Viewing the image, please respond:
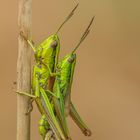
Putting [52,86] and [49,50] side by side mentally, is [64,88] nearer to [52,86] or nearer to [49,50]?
[52,86]

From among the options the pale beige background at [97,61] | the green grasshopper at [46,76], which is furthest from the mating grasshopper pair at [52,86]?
the pale beige background at [97,61]

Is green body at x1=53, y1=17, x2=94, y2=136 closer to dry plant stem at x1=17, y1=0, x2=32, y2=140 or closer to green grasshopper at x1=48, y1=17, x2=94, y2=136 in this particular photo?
green grasshopper at x1=48, y1=17, x2=94, y2=136

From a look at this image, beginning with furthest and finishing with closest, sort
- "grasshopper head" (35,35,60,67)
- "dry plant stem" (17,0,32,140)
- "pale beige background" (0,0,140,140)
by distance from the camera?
"pale beige background" (0,0,140,140) < "grasshopper head" (35,35,60,67) < "dry plant stem" (17,0,32,140)

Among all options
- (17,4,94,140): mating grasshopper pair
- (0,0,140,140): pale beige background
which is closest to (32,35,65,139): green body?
(17,4,94,140): mating grasshopper pair

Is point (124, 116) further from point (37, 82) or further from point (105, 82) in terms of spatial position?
point (37, 82)

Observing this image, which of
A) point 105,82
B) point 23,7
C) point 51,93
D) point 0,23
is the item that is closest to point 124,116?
point 105,82

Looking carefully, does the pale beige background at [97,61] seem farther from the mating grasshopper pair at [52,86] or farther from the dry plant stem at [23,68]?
the dry plant stem at [23,68]

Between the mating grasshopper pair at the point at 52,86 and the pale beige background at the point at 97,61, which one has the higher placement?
the pale beige background at the point at 97,61
